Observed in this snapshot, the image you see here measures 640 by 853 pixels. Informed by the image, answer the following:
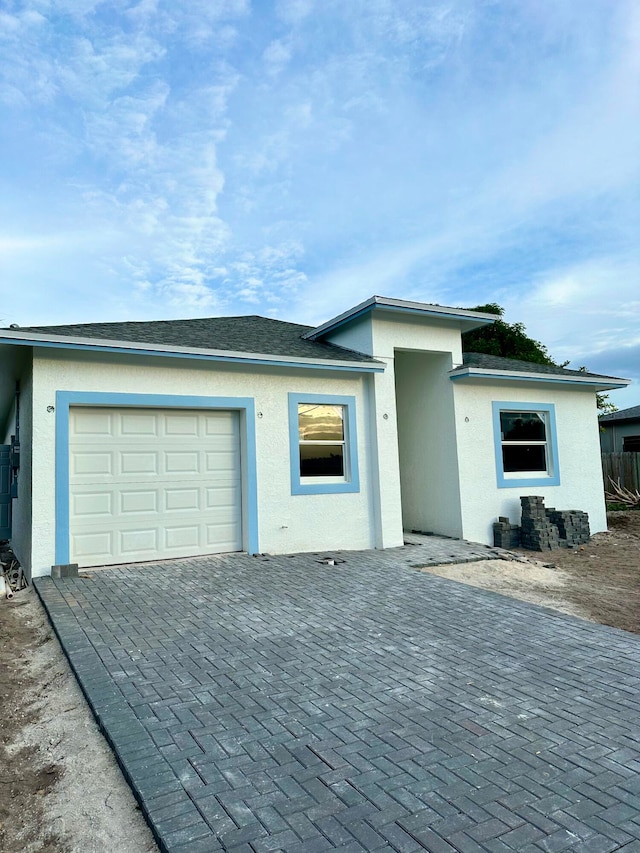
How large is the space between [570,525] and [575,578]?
124 inches

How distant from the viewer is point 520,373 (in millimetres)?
11375

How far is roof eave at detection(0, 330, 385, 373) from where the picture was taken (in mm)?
6965

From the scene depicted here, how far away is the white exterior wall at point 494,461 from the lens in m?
10.8

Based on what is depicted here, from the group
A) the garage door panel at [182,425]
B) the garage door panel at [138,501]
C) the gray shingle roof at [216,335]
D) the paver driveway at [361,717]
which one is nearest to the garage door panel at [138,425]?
the garage door panel at [182,425]

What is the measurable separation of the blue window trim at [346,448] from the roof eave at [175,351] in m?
0.61

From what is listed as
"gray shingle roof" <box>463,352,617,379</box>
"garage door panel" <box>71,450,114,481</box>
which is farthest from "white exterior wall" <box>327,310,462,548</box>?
"garage door panel" <box>71,450,114,481</box>

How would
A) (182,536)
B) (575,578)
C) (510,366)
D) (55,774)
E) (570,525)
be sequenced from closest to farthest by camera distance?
(55,774) < (182,536) < (575,578) < (570,525) < (510,366)

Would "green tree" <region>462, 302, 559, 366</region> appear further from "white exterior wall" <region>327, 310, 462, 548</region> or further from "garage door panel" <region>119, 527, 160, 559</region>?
"garage door panel" <region>119, 527, 160, 559</region>

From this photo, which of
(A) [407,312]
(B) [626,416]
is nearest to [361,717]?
(A) [407,312]

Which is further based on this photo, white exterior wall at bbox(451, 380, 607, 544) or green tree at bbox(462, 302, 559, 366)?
green tree at bbox(462, 302, 559, 366)

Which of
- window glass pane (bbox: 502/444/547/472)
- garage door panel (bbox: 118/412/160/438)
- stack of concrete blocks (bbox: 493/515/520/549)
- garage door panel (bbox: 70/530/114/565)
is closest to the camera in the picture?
garage door panel (bbox: 70/530/114/565)

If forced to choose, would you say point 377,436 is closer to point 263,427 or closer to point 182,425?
point 263,427

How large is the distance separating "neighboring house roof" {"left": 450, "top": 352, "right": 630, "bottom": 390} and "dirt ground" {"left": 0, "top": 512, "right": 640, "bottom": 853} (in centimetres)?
463

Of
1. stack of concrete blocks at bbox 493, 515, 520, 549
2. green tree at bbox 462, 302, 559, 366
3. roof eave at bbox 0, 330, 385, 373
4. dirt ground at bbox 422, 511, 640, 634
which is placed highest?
green tree at bbox 462, 302, 559, 366
